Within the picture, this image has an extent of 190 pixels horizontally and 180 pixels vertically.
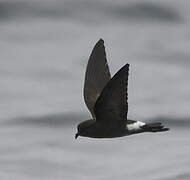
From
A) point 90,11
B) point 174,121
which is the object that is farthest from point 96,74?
point 90,11

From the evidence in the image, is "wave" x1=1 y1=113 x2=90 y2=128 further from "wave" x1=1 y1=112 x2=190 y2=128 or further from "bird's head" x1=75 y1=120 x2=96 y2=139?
"bird's head" x1=75 y1=120 x2=96 y2=139

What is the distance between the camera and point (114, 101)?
24.5ft

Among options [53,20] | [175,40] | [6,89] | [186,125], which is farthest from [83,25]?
[186,125]

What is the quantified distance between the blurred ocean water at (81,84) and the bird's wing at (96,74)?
66.2 inches

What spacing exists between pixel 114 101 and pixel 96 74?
87 cm

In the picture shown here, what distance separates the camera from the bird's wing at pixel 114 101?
23.8 feet

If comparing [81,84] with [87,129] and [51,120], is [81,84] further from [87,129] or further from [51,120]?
[87,129]

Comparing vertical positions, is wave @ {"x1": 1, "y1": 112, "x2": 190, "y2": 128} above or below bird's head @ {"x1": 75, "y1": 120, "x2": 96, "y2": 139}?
above

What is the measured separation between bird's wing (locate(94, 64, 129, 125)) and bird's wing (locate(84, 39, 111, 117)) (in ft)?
1.95

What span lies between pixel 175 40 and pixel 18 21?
209 cm

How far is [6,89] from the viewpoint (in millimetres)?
12398

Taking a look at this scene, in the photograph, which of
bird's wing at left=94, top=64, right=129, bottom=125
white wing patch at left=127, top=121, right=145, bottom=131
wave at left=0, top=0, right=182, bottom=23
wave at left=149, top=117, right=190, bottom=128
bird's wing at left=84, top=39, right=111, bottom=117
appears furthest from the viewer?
wave at left=0, top=0, right=182, bottom=23

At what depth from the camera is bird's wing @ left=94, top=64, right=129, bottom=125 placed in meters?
7.26

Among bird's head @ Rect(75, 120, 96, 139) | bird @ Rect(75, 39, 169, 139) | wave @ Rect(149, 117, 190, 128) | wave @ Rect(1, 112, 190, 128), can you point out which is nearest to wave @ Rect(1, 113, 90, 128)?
wave @ Rect(1, 112, 190, 128)
